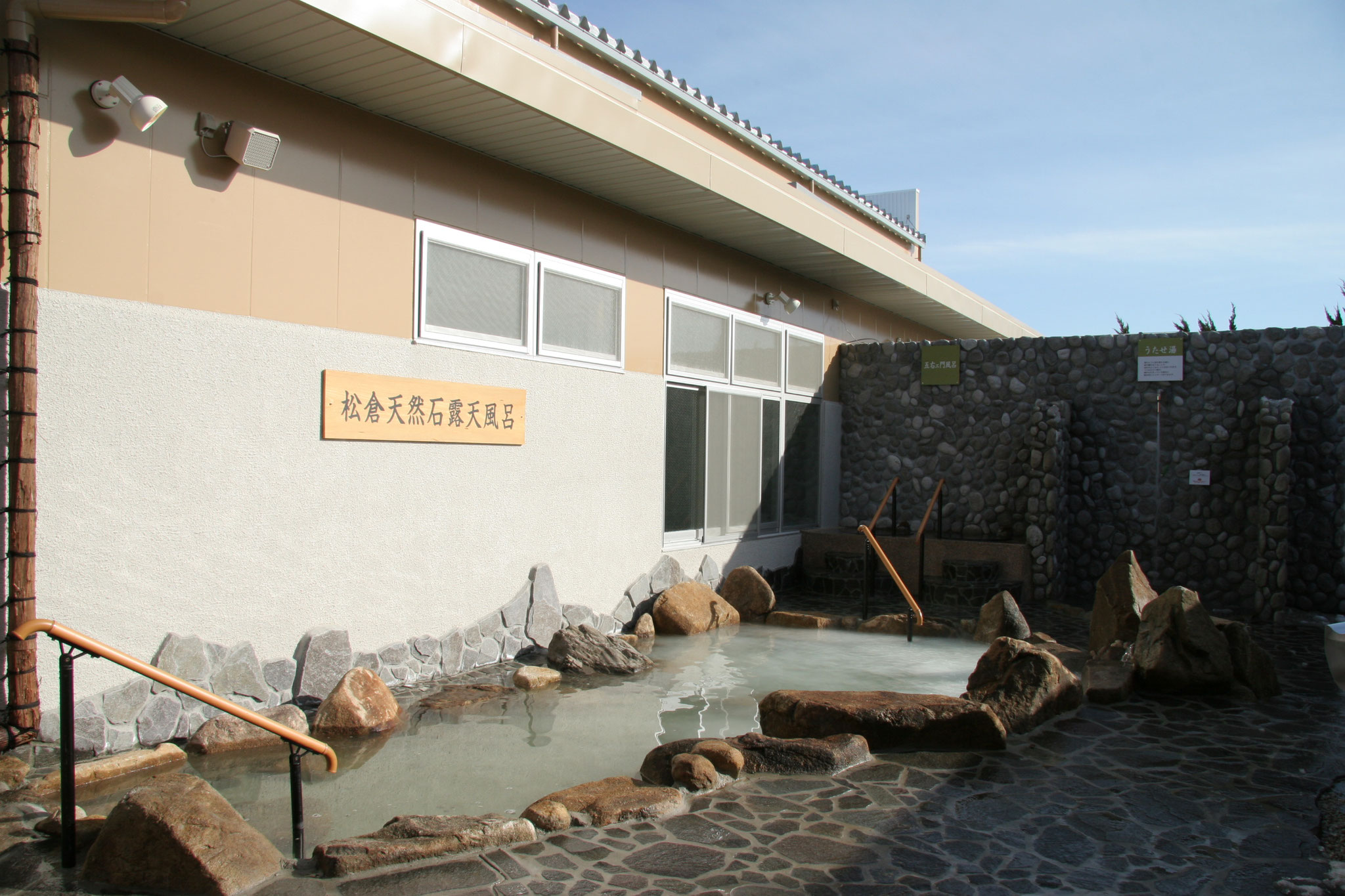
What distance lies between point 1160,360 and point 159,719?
384 inches

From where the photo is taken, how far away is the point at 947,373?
1139cm

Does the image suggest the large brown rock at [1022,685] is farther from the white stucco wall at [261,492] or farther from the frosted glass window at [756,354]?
the frosted glass window at [756,354]

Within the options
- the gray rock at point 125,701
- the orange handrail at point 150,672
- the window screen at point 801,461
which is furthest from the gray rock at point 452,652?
the window screen at point 801,461

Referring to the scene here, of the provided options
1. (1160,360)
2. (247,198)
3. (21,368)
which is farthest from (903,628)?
(21,368)

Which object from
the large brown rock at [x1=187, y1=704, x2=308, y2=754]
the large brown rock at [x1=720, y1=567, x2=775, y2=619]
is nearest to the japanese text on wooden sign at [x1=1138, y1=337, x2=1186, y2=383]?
the large brown rock at [x1=720, y1=567, x2=775, y2=619]

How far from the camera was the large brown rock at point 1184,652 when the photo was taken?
627 centimetres

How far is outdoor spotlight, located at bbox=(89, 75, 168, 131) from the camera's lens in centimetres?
482

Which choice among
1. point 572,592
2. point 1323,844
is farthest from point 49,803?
point 1323,844

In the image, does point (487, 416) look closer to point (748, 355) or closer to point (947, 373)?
point (748, 355)

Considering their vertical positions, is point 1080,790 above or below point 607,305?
below

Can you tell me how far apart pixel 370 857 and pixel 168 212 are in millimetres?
3659

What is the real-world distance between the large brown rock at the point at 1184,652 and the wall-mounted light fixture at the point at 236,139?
643 cm

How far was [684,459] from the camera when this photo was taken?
9391 millimetres

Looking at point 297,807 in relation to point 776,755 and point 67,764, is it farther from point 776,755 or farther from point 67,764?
point 776,755
